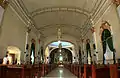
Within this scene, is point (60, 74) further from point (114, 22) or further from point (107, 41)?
point (114, 22)

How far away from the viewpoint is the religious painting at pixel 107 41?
6850mm

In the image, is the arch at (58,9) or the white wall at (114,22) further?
the arch at (58,9)

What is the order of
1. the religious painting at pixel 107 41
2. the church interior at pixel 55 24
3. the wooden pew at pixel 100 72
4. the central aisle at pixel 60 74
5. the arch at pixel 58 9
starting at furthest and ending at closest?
1. the arch at pixel 58 9
2. the central aisle at pixel 60 74
3. the religious painting at pixel 107 41
4. the church interior at pixel 55 24
5. the wooden pew at pixel 100 72

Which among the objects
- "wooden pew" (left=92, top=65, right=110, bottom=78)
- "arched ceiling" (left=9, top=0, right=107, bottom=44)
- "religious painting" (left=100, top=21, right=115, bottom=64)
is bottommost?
"wooden pew" (left=92, top=65, right=110, bottom=78)

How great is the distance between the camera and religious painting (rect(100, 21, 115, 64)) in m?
6.85

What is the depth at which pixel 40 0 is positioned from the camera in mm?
8305

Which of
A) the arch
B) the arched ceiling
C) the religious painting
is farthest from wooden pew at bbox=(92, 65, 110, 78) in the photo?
the arch

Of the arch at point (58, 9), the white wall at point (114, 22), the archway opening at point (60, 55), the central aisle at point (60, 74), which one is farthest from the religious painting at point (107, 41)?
the archway opening at point (60, 55)

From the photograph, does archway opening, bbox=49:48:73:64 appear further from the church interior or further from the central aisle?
the central aisle

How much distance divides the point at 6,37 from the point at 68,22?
23.2ft

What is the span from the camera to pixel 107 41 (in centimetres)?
729

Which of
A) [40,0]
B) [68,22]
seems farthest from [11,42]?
[68,22]

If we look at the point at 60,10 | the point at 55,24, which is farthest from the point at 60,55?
the point at 60,10

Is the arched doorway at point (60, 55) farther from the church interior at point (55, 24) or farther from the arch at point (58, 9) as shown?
the arch at point (58, 9)
